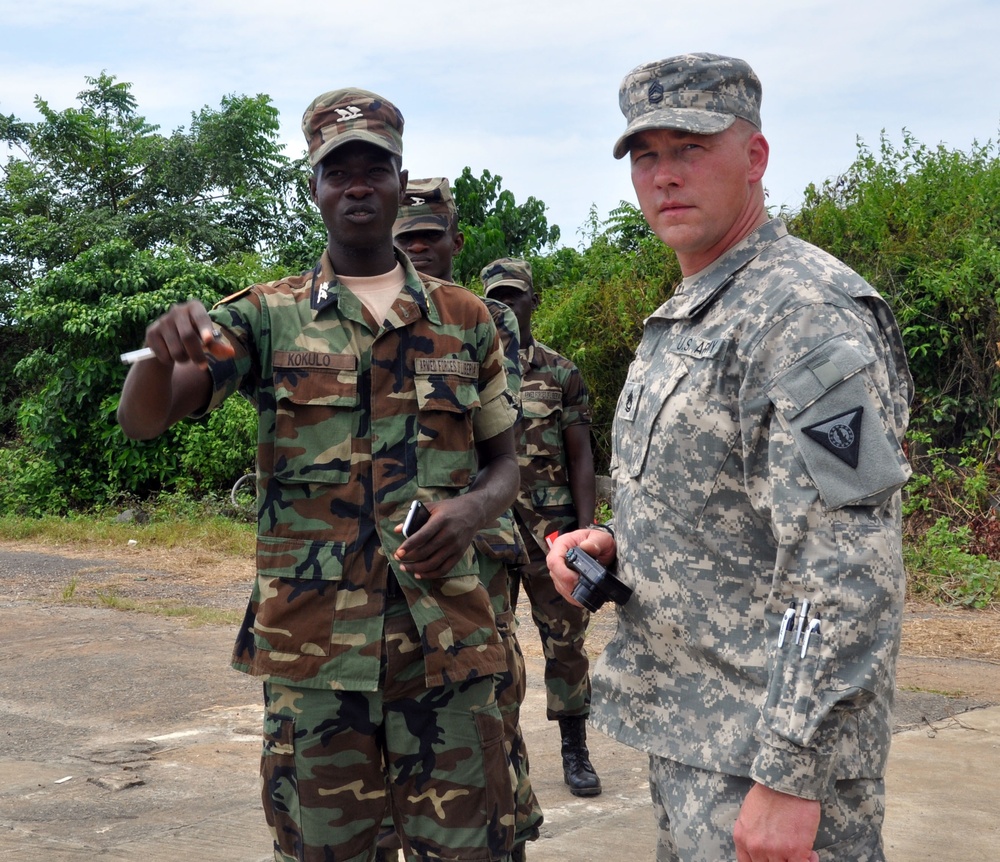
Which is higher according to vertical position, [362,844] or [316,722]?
[316,722]

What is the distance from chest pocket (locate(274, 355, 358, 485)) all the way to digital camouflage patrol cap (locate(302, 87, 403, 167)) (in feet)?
1.68

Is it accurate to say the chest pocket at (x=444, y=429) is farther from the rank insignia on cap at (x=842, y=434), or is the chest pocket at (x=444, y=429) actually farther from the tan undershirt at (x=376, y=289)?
the rank insignia on cap at (x=842, y=434)

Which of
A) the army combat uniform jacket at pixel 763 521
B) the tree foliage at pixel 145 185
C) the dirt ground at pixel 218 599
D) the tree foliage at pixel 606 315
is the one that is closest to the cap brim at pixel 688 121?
the army combat uniform jacket at pixel 763 521

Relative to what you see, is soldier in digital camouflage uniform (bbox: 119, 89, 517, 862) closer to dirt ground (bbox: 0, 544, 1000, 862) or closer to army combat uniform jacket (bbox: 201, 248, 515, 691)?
army combat uniform jacket (bbox: 201, 248, 515, 691)

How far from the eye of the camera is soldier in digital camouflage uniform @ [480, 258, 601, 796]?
14.9ft

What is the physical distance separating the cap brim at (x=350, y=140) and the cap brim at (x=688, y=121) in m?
0.83

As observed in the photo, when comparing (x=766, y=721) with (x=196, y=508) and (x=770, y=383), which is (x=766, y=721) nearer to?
(x=770, y=383)

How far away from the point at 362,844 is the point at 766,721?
1204 mm

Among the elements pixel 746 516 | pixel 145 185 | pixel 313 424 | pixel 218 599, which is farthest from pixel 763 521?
pixel 145 185

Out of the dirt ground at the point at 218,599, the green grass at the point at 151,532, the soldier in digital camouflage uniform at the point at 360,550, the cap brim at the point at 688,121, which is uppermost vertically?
the cap brim at the point at 688,121

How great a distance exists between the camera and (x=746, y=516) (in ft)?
6.39

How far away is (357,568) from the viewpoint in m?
2.58

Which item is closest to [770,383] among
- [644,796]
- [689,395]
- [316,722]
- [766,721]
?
[689,395]

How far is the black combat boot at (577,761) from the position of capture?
→ 14.4ft
